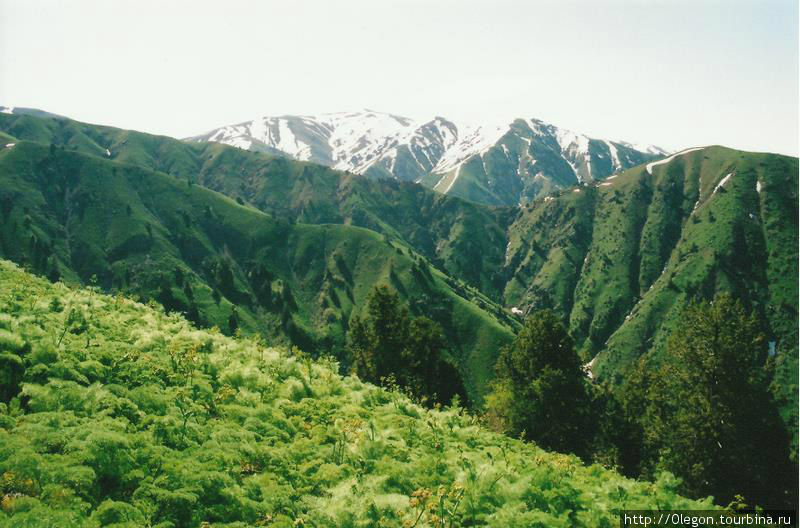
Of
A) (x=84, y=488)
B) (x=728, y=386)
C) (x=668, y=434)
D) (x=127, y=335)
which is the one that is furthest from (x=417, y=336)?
(x=84, y=488)

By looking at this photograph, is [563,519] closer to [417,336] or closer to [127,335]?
[127,335]

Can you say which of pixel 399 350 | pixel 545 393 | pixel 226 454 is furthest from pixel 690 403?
pixel 226 454

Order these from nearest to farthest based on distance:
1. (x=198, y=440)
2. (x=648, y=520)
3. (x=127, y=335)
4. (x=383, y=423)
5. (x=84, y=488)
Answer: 1. (x=84, y=488)
2. (x=648, y=520)
3. (x=198, y=440)
4. (x=383, y=423)
5. (x=127, y=335)

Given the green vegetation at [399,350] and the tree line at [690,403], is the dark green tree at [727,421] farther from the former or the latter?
the green vegetation at [399,350]

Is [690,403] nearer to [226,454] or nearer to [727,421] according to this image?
[727,421]

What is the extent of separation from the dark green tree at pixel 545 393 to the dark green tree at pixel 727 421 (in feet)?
27.6

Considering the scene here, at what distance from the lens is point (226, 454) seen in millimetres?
14109

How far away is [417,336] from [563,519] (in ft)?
178

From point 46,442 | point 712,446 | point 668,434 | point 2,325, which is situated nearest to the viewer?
point 46,442

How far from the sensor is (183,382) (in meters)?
18.8

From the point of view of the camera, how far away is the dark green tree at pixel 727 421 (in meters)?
40.9

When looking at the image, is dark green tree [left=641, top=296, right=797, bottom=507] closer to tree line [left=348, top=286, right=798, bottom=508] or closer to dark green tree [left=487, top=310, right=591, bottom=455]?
tree line [left=348, top=286, right=798, bottom=508]

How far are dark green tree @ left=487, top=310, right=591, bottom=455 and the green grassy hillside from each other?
26.7 meters

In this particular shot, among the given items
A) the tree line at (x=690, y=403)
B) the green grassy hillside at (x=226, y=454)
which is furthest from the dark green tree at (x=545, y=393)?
the green grassy hillside at (x=226, y=454)
